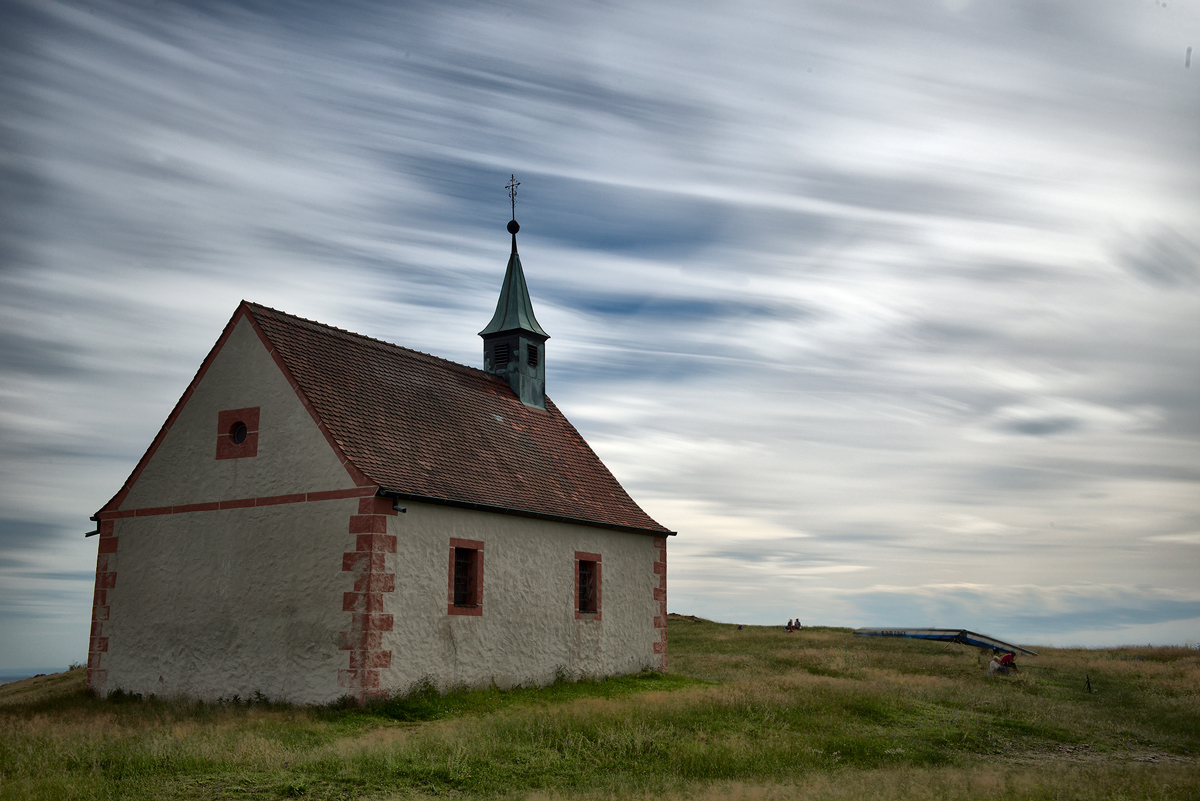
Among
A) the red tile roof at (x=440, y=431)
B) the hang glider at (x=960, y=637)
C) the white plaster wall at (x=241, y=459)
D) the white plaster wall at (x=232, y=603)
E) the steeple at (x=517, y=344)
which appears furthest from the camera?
the hang glider at (x=960, y=637)

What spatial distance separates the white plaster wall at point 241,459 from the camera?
64.0 ft

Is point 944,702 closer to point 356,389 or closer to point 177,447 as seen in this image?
point 356,389

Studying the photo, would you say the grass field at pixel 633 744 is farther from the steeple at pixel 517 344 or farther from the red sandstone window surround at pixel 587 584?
the steeple at pixel 517 344

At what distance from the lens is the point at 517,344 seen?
28.4 m

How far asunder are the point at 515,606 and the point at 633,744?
782 centimetres

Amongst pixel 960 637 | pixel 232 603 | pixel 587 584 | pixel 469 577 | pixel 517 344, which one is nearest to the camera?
pixel 232 603

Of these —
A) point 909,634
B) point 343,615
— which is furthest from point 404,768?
point 909,634

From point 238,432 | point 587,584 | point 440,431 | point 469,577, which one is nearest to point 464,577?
point 469,577

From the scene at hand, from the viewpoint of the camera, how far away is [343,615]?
18.2m

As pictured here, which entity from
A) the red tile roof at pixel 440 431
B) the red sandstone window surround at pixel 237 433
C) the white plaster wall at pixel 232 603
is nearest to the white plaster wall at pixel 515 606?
the red tile roof at pixel 440 431

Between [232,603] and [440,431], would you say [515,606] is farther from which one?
[232,603]

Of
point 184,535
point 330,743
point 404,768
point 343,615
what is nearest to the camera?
point 404,768

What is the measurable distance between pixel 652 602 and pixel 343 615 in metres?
10.7

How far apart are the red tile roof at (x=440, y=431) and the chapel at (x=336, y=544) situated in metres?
0.07
